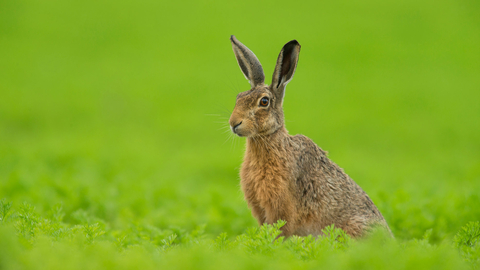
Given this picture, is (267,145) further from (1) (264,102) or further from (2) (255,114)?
(1) (264,102)

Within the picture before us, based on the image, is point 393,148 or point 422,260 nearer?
point 422,260

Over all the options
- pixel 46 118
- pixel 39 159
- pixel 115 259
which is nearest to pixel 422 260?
pixel 115 259

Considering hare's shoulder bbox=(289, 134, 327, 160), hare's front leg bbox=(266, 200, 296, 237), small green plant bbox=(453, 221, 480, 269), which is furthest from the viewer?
hare's shoulder bbox=(289, 134, 327, 160)

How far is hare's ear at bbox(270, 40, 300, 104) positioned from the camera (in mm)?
6004

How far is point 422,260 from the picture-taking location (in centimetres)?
357

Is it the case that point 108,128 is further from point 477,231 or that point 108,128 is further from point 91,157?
point 477,231

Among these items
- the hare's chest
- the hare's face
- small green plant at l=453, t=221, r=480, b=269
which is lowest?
small green plant at l=453, t=221, r=480, b=269

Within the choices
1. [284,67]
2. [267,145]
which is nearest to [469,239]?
[267,145]

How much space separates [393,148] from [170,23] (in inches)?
707

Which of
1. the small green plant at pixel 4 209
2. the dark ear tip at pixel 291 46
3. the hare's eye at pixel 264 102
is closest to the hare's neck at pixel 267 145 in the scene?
the hare's eye at pixel 264 102

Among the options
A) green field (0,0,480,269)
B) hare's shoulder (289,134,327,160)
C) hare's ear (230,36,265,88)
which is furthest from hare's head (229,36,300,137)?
green field (0,0,480,269)

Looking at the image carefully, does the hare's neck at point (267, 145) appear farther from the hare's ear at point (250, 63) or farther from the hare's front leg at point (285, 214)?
the hare's ear at point (250, 63)

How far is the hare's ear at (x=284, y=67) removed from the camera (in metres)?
6.00

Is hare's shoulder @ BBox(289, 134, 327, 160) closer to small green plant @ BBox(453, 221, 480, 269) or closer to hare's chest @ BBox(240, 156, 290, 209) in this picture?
hare's chest @ BBox(240, 156, 290, 209)
